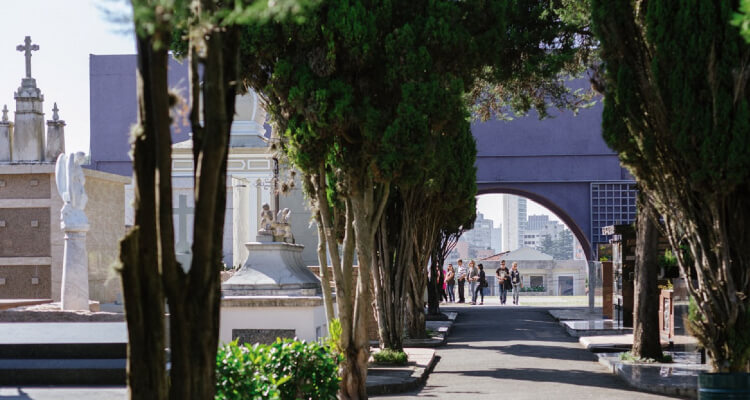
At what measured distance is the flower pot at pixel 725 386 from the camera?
8.46 meters

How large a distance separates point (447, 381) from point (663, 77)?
5.75 meters

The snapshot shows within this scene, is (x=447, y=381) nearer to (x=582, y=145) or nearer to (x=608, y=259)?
(x=608, y=259)

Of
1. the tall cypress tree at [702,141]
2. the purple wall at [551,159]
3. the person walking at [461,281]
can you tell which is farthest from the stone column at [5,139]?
the person walking at [461,281]

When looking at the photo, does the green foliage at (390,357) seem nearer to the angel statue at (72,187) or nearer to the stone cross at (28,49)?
the angel statue at (72,187)

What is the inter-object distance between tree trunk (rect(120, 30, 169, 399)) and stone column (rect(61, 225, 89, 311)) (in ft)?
44.4

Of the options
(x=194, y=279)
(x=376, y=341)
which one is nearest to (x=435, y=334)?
(x=376, y=341)

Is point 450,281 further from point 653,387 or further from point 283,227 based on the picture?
point 653,387

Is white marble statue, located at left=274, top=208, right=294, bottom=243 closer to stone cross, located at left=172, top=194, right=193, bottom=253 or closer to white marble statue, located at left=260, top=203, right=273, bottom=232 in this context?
white marble statue, located at left=260, top=203, right=273, bottom=232

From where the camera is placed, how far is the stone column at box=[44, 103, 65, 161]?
2370 centimetres

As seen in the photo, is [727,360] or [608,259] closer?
[727,360]

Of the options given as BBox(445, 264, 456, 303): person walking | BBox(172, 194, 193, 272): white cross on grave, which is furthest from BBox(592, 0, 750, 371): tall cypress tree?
BBox(445, 264, 456, 303): person walking

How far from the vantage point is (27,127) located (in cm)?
2350

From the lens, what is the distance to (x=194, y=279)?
5.32 m

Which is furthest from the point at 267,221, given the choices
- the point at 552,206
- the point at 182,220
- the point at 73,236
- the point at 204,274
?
the point at 552,206
